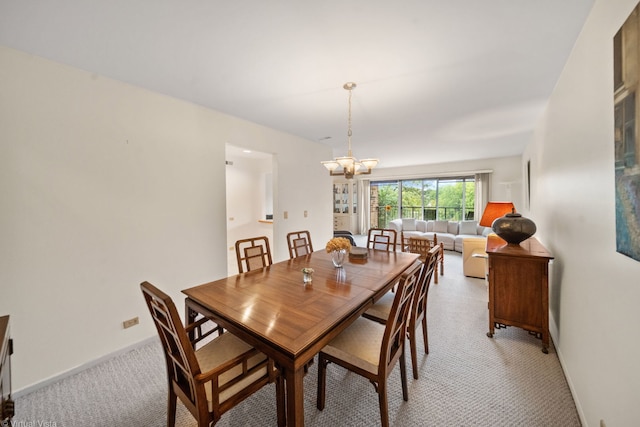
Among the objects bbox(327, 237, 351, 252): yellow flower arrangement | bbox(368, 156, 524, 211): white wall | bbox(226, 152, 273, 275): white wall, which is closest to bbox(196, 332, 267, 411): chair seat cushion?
bbox(327, 237, 351, 252): yellow flower arrangement

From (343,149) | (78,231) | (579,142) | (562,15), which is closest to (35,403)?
(78,231)

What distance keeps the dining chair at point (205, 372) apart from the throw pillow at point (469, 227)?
6.44m

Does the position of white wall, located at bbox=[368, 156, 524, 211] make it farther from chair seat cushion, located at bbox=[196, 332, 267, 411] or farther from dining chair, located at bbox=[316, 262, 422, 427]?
chair seat cushion, located at bbox=[196, 332, 267, 411]

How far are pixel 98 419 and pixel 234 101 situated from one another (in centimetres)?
275

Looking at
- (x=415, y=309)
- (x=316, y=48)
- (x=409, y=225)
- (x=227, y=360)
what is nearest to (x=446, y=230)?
(x=409, y=225)

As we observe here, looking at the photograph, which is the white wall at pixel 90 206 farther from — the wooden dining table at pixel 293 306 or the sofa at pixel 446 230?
the sofa at pixel 446 230

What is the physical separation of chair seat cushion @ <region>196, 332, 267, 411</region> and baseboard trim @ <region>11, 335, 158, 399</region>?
4.47 feet

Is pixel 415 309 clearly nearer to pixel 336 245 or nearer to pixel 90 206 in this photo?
pixel 336 245

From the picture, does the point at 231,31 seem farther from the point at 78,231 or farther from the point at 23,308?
the point at 23,308

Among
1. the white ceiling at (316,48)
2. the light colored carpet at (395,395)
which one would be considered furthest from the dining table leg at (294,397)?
the white ceiling at (316,48)

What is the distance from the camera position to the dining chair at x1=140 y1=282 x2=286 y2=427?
1027 mm

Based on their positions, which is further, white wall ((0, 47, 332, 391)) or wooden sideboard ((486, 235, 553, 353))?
wooden sideboard ((486, 235, 553, 353))

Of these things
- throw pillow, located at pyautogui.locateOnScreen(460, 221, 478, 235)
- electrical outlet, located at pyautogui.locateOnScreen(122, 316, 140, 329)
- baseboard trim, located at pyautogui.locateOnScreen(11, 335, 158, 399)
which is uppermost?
throw pillow, located at pyautogui.locateOnScreen(460, 221, 478, 235)

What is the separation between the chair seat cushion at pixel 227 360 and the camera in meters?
1.20
